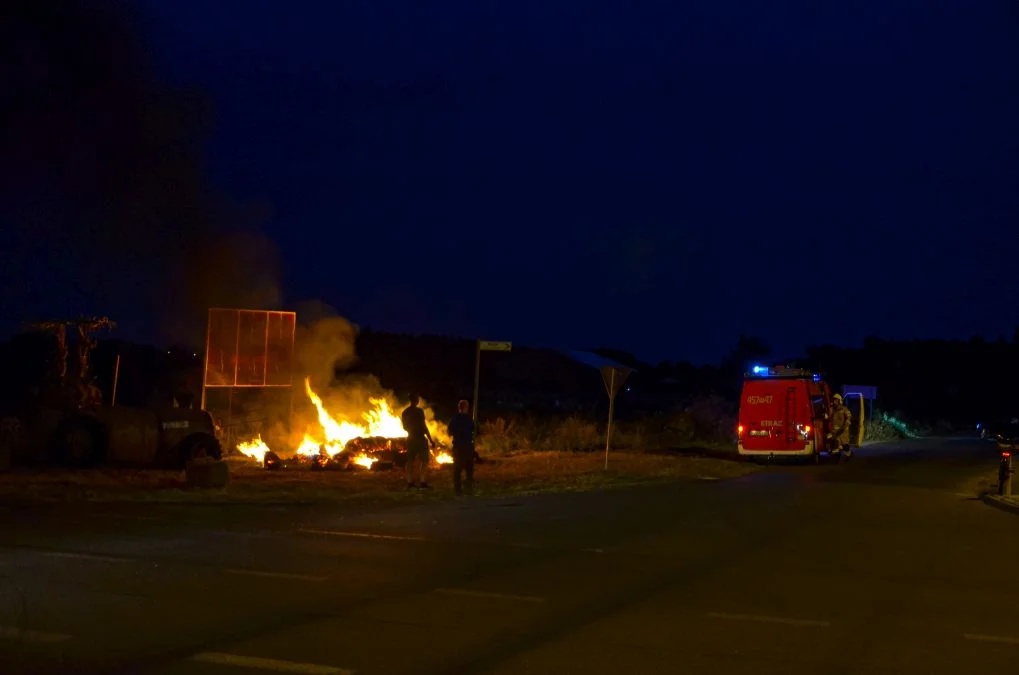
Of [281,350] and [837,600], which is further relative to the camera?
[281,350]

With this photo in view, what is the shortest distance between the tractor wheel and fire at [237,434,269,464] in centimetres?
398

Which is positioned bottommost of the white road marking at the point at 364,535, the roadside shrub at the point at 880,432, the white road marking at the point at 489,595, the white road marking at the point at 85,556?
the white road marking at the point at 85,556

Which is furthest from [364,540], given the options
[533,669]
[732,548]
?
[533,669]

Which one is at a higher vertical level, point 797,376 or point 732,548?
point 797,376

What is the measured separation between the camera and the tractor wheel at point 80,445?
22016 mm

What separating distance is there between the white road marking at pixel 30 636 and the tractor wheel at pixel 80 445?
578 inches

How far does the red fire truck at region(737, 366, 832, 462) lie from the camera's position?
30.2m

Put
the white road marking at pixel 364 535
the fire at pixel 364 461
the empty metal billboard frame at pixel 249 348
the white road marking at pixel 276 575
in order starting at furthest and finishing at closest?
the empty metal billboard frame at pixel 249 348 < the fire at pixel 364 461 < the white road marking at pixel 364 535 < the white road marking at pixel 276 575

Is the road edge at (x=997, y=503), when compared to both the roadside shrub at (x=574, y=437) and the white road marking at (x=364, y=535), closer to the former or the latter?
the white road marking at (x=364, y=535)

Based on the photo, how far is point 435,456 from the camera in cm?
2648

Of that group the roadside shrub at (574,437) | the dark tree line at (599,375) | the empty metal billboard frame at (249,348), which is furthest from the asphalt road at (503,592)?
the dark tree line at (599,375)

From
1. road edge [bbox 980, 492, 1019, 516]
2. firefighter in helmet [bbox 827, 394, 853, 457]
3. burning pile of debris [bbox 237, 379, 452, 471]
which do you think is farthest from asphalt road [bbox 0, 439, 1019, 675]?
firefighter in helmet [bbox 827, 394, 853, 457]

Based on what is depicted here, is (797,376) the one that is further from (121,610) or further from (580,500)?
(121,610)

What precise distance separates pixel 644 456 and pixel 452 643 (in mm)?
22601
